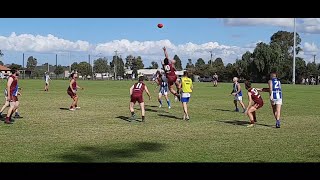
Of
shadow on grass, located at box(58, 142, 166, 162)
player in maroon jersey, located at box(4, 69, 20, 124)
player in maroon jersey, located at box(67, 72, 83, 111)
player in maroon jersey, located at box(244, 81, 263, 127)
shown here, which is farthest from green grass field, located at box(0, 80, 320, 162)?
player in maroon jersey, located at box(67, 72, 83, 111)

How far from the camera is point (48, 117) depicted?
1633 centimetres

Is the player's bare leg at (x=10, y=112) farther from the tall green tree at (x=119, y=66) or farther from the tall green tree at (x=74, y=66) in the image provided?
the tall green tree at (x=119, y=66)

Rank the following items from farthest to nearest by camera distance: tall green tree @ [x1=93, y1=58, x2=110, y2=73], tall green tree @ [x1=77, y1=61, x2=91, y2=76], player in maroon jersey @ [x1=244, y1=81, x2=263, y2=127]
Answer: tall green tree @ [x1=93, y1=58, x2=110, y2=73], tall green tree @ [x1=77, y1=61, x2=91, y2=76], player in maroon jersey @ [x1=244, y1=81, x2=263, y2=127]

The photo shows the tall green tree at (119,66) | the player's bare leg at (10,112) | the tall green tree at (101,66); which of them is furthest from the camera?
the tall green tree at (119,66)

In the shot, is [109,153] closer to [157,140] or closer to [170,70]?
[157,140]

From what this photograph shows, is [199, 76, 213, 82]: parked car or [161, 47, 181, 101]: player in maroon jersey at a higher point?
[161, 47, 181, 101]: player in maroon jersey

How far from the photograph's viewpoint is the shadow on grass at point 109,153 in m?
8.43

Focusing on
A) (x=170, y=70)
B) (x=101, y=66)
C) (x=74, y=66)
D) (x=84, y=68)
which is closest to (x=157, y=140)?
(x=170, y=70)

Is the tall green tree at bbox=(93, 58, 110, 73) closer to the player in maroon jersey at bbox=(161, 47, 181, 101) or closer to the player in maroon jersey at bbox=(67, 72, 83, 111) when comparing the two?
the player in maroon jersey at bbox=(67, 72, 83, 111)

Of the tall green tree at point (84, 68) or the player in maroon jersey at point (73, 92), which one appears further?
the tall green tree at point (84, 68)

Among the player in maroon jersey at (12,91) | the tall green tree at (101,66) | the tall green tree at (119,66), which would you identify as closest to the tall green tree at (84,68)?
the tall green tree at (101,66)

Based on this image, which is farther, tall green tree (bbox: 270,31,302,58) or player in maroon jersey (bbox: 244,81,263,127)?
tall green tree (bbox: 270,31,302,58)

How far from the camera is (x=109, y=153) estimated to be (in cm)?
908

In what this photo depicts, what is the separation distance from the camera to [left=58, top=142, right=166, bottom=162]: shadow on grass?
8433mm
